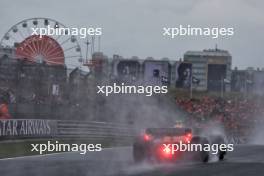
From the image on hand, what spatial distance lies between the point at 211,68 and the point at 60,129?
4137cm

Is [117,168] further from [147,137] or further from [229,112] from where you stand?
[229,112]

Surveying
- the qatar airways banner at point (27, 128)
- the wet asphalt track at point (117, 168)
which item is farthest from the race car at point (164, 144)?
the qatar airways banner at point (27, 128)

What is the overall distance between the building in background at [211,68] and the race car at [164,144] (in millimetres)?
39847

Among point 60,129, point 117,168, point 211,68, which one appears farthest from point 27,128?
point 211,68

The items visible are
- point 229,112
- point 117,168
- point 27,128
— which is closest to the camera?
point 117,168

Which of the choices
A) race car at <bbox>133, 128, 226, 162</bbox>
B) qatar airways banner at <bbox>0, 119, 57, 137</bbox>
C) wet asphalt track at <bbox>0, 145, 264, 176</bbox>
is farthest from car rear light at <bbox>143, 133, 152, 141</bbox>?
qatar airways banner at <bbox>0, 119, 57, 137</bbox>

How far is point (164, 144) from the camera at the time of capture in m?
17.5

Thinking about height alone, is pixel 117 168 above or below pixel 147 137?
below

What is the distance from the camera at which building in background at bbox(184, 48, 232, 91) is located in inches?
2438

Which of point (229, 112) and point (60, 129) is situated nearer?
point (60, 129)

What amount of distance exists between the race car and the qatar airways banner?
272 inches

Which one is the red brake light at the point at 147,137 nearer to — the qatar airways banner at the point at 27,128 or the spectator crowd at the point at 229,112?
the qatar airways banner at the point at 27,128

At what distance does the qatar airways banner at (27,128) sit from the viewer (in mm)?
23805

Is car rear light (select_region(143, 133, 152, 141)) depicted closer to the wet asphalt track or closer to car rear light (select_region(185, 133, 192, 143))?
the wet asphalt track
